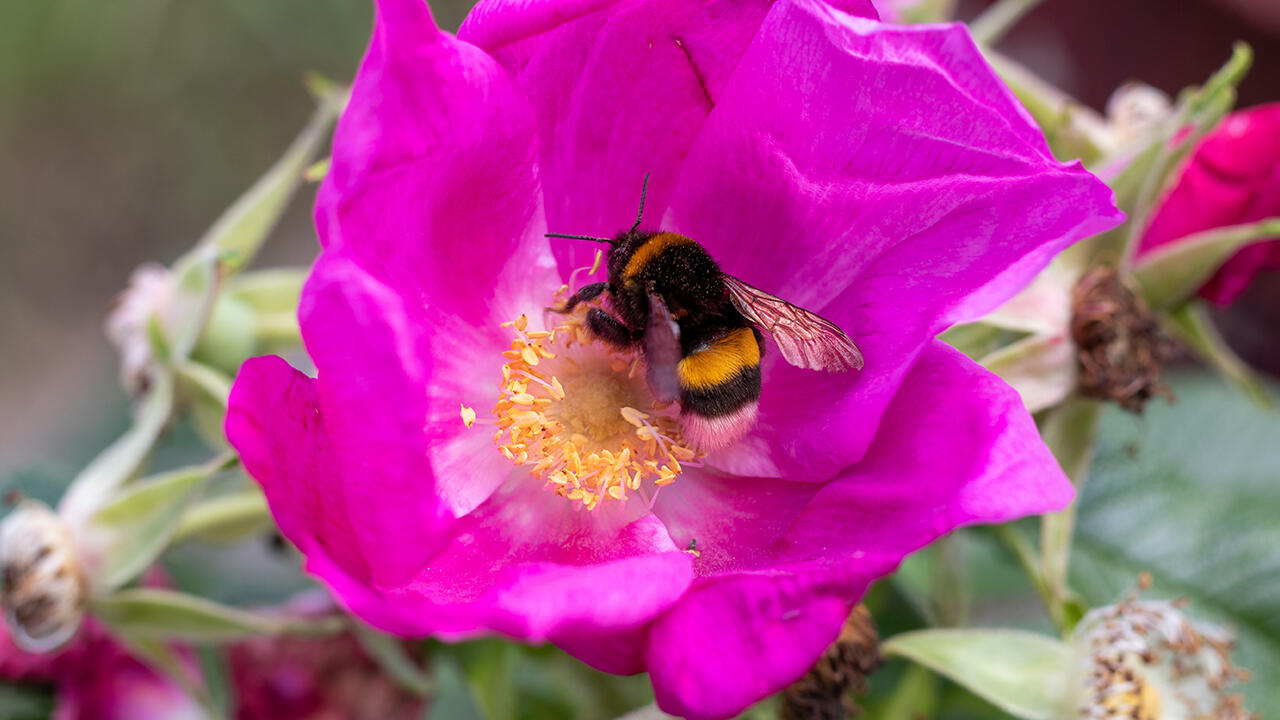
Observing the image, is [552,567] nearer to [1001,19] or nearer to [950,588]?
[950,588]

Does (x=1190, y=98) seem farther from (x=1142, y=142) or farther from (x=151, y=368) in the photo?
(x=151, y=368)

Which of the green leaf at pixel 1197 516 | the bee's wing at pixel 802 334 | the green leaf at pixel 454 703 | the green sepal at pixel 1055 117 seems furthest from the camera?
the green leaf at pixel 454 703

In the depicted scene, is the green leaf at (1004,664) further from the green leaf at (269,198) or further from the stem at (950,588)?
the green leaf at (269,198)

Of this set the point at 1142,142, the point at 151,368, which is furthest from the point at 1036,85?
the point at 151,368

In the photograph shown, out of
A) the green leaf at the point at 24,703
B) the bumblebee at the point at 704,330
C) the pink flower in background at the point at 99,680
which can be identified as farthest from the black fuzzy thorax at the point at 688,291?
the green leaf at the point at 24,703

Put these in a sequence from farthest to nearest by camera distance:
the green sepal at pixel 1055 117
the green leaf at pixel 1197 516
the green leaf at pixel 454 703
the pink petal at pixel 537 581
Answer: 1. the green leaf at pixel 454 703
2. the green leaf at pixel 1197 516
3. the green sepal at pixel 1055 117
4. the pink petal at pixel 537 581

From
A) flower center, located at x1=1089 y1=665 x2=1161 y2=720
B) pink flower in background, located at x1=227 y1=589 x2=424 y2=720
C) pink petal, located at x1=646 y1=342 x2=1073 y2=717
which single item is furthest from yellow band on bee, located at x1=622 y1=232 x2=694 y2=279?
pink flower in background, located at x1=227 y1=589 x2=424 y2=720

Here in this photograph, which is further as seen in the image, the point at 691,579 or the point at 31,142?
the point at 31,142

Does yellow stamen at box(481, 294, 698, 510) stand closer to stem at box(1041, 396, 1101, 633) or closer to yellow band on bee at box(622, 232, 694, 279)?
yellow band on bee at box(622, 232, 694, 279)
